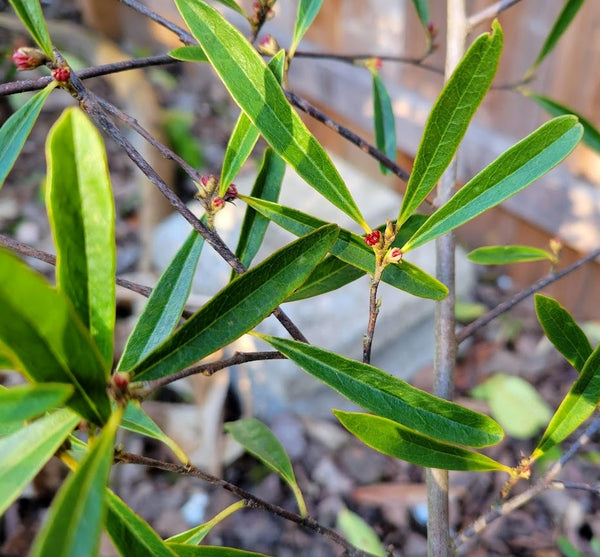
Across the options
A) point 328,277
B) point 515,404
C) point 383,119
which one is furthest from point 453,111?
point 515,404

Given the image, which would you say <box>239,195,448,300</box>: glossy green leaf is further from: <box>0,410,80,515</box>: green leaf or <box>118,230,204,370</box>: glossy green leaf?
<box>0,410,80,515</box>: green leaf

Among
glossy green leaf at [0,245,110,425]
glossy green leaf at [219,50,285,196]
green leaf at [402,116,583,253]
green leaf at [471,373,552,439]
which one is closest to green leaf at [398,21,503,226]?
green leaf at [402,116,583,253]

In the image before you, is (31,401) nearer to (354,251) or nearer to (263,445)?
(354,251)

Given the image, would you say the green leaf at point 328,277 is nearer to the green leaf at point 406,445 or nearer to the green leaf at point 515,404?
the green leaf at point 406,445

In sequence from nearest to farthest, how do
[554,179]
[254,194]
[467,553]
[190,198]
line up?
1. [254,194]
2. [467,553]
3. [554,179]
4. [190,198]

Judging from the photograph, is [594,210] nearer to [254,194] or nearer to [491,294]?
[491,294]

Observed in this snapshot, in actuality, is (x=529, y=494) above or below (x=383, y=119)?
below

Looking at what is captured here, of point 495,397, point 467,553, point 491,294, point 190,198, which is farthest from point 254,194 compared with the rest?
point 190,198
